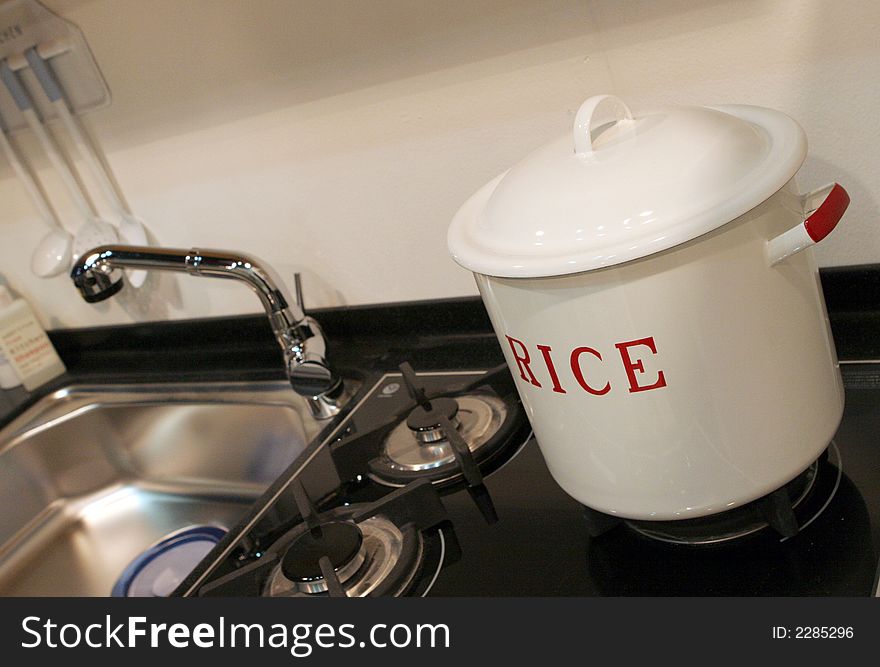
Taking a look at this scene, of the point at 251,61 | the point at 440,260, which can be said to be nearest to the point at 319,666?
the point at 440,260

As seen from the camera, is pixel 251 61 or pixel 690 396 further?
pixel 251 61

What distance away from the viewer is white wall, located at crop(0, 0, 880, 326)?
768 mm

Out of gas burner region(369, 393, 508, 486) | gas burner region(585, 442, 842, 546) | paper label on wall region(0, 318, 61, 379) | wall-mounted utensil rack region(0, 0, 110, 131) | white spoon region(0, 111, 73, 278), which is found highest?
wall-mounted utensil rack region(0, 0, 110, 131)

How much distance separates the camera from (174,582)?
1.14 m

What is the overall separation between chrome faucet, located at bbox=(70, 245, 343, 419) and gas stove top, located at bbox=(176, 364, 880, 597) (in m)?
0.10

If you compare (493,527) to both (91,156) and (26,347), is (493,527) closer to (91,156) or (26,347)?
(91,156)

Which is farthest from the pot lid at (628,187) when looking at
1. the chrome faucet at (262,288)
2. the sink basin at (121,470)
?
the sink basin at (121,470)

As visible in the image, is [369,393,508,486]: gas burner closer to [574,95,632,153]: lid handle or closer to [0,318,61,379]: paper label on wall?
[574,95,632,153]: lid handle

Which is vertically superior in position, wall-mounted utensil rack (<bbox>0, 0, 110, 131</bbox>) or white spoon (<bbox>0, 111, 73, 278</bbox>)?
wall-mounted utensil rack (<bbox>0, 0, 110, 131</bbox>)

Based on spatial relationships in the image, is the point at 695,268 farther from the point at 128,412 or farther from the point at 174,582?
the point at 128,412

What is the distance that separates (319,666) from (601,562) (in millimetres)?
230

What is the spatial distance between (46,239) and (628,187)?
1038mm

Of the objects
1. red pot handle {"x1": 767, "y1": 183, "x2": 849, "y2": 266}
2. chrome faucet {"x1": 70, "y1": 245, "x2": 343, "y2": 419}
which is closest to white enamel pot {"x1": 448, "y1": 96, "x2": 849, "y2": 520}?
red pot handle {"x1": 767, "y1": 183, "x2": 849, "y2": 266}

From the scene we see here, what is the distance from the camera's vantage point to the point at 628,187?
1.73ft
